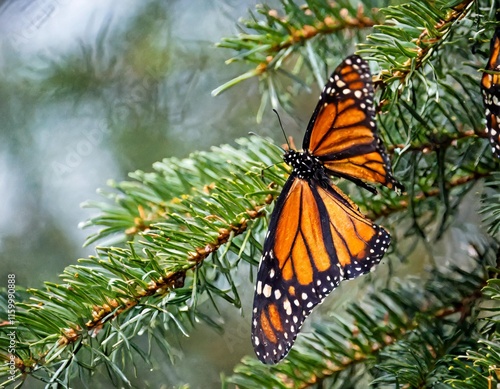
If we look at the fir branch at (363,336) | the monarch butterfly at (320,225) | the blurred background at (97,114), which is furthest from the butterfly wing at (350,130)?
the blurred background at (97,114)

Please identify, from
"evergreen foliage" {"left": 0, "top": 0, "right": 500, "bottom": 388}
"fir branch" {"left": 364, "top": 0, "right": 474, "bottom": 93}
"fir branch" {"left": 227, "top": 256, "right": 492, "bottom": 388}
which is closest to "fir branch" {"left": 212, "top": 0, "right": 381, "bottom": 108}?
"evergreen foliage" {"left": 0, "top": 0, "right": 500, "bottom": 388}

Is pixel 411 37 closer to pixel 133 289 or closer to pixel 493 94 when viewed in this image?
pixel 493 94

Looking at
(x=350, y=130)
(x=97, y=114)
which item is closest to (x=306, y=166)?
(x=350, y=130)

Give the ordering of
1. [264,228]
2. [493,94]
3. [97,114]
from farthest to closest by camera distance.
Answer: [97,114] → [264,228] → [493,94]

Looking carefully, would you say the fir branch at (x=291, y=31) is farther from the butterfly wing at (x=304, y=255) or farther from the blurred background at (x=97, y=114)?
the blurred background at (x=97, y=114)

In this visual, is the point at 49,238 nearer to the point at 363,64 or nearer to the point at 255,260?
the point at 255,260

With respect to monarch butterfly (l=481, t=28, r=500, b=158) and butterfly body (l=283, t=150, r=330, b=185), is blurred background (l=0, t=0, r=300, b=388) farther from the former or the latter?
monarch butterfly (l=481, t=28, r=500, b=158)

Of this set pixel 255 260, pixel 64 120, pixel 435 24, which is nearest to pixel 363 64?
pixel 435 24
